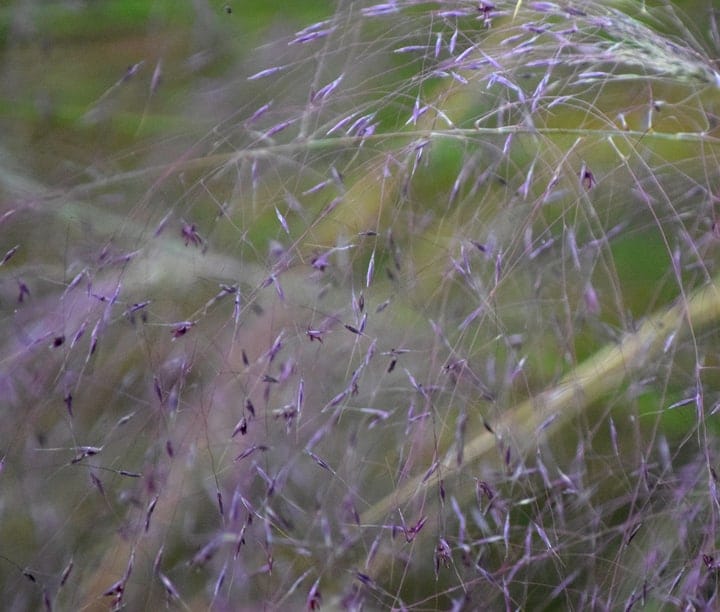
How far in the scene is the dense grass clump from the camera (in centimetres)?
67

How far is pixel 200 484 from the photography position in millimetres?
683

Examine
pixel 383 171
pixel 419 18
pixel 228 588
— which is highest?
pixel 419 18

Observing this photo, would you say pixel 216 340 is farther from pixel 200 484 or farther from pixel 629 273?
pixel 629 273

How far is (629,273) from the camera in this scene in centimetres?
71

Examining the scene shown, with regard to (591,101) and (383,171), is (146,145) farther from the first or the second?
(591,101)

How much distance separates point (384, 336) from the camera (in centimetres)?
69

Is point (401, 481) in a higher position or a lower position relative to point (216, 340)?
lower

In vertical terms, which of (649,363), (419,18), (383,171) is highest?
(419,18)

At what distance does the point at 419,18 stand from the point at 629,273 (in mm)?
338

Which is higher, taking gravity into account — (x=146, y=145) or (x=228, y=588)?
(x=146, y=145)

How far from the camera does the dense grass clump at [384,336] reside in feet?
2.20

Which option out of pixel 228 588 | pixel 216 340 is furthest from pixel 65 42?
pixel 228 588

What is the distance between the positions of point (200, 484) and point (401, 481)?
0.20 m

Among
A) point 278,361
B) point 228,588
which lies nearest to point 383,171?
point 278,361
